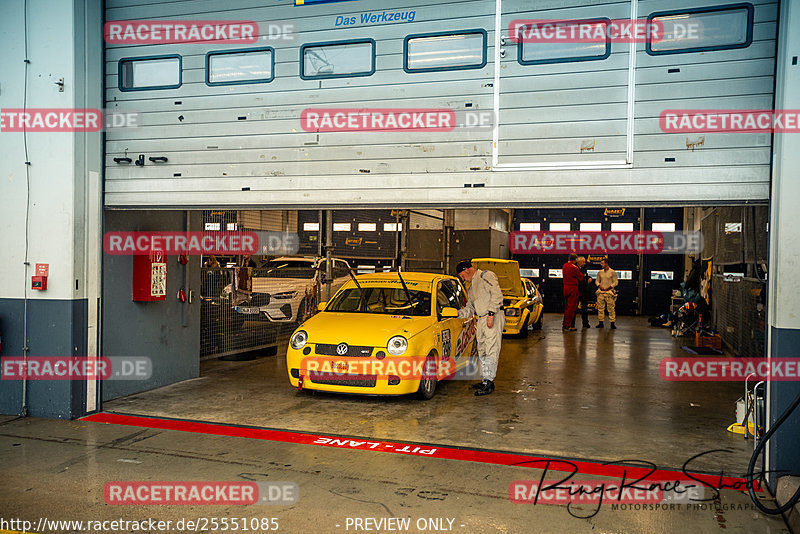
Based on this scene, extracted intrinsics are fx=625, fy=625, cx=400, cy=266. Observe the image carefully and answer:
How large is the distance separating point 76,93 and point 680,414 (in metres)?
7.42

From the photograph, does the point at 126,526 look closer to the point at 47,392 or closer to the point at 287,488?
the point at 287,488

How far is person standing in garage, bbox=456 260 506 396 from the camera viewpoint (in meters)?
7.69

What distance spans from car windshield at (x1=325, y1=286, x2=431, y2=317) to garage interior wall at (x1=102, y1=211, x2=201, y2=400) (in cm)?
208

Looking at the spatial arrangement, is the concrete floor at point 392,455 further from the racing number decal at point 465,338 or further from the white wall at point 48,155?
the white wall at point 48,155

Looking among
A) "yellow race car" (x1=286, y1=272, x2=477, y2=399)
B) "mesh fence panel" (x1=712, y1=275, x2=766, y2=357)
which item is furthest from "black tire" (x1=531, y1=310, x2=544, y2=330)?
"yellow race car" (x1=286, y1=272, x2=477, y2=399)

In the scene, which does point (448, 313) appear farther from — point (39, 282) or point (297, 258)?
point (297, 258)

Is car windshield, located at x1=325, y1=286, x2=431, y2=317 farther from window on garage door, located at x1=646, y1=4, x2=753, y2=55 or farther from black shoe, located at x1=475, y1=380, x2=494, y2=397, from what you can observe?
window on garage door, located at x1=646, y1=4, x2=753, y2=55

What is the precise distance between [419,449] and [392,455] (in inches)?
11.7

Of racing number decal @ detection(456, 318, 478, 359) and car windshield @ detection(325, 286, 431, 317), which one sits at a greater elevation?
car windshield @ detection(325, 286, 431, 317)

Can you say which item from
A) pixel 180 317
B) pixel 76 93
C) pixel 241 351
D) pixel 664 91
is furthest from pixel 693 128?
pixel 241 351

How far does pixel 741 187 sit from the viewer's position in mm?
5199

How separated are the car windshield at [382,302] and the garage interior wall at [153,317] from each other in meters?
2.08

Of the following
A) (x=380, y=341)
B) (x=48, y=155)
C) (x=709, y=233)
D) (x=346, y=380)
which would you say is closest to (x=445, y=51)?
(x=380, y=341)

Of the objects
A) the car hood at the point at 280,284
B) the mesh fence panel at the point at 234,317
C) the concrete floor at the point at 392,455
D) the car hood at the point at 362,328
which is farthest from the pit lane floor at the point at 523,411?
the car hood at the point at 280,284
